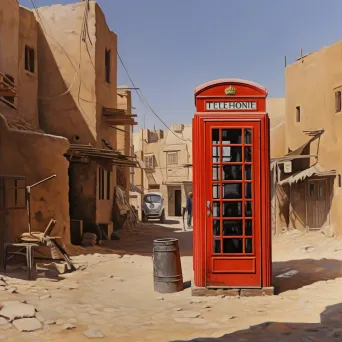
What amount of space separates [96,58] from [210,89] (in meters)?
11.1

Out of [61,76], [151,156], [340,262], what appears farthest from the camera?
[151,156]

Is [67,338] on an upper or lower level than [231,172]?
lower

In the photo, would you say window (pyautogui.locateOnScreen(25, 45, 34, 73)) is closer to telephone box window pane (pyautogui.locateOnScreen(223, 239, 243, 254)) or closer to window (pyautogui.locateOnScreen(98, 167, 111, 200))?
window (pyautogui.locateOnScreen(98, 167, 111, 200))

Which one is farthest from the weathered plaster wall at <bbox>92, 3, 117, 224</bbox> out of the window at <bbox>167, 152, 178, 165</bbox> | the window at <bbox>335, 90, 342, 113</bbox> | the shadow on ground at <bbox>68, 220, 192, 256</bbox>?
the window at <bbox>167, 152, 178, 165</bbox>

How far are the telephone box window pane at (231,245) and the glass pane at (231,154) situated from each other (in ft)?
4.40

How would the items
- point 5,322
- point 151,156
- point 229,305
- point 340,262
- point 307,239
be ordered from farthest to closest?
point 151,156, point 307,239, point 340,262, point 229,305, point 5,322

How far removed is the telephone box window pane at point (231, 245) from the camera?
808 cm

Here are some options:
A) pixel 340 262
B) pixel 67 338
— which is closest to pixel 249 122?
pixel 67 338

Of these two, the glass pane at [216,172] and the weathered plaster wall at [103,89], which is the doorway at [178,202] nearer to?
the weathered plaster wall at [103,89]

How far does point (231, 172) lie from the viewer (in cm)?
816

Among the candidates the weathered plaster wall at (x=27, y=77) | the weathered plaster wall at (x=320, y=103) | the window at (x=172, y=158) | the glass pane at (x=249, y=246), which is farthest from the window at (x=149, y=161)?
the glass pane at (x=249, y=246)

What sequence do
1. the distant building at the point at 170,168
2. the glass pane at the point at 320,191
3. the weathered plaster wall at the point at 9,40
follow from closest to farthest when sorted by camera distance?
the weathered plaster wall at the point at 9,40
the glass pane at the point at 320,191
the distant building at the point at 170,168

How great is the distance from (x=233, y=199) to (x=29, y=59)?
12277mm

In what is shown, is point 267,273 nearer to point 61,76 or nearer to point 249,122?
point 249,122
